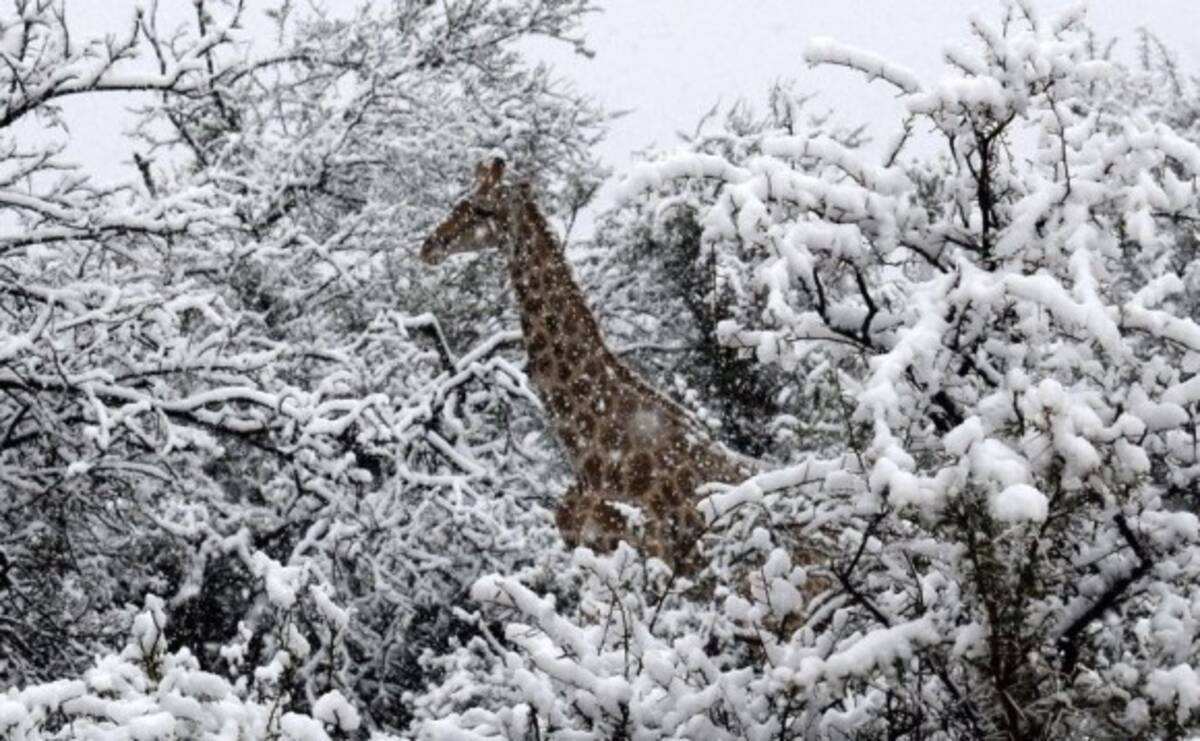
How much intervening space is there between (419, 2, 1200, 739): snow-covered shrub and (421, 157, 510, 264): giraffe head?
4075 mm

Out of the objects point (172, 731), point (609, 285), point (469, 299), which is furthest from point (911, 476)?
point (469, 299)

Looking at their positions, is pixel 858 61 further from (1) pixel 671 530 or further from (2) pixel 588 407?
(2) pixel 588 407

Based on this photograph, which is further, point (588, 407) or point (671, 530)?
point (588, 407)

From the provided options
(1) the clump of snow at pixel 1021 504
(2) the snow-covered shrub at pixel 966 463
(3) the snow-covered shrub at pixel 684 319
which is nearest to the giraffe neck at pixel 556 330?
(3) the snow-covered shrub at pixel 684 319

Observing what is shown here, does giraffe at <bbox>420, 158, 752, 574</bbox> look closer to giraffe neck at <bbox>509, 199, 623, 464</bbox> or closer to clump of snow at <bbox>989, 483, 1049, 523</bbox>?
giraffe neck at <bbox>509, 199, 623, 464</bbox>

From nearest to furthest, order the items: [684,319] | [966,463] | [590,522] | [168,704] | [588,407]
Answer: [966,463] → [168,704] → [590,522] → [588,407] → [684,319]

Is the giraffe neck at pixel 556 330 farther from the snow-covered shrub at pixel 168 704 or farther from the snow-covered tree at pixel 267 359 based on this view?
the snow-covered shrub at pixel 168 704

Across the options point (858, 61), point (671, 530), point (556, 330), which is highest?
point (556, 330)

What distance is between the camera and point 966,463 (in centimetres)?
295

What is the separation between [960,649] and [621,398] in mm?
4292

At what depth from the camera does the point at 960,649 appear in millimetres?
3213

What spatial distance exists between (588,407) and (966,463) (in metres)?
4.58

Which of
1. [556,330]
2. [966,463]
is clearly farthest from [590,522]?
[966,463]

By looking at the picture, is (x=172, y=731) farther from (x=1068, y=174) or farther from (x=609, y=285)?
(x=609, y=285)
